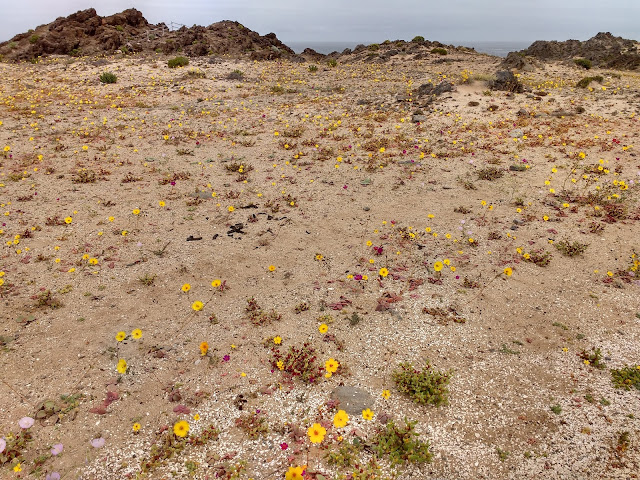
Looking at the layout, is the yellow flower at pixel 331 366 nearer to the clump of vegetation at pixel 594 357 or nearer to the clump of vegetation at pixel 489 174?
the clump of vegetation at pixel 594 357

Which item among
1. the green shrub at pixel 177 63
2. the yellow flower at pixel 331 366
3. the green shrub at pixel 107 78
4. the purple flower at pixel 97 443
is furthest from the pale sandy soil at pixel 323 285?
the green shrub at pixel 177 63

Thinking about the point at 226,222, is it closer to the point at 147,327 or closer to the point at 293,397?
the point at 147,327

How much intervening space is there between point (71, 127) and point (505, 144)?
55.4 ft

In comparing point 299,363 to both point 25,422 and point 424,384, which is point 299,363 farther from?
point 25,422

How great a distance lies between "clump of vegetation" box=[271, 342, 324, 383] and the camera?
4844 millimetres

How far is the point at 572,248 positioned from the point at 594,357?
292 centimetres

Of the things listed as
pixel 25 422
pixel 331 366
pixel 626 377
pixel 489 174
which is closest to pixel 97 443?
pixel 25 422

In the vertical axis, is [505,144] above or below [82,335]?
above

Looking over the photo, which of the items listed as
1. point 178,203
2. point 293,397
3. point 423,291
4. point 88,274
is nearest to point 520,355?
point 423,291

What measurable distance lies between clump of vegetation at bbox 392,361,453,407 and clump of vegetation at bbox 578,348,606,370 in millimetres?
1969

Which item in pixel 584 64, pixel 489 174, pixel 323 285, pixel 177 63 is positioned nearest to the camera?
pixel 323 285

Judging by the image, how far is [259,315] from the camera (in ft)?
19.4

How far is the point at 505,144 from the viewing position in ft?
40.9

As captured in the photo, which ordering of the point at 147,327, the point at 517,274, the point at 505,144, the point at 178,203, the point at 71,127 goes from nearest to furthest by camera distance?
the point at 147,327
the point at 517,274
the point at 178,203
the point at 505,144
the point at 71,127
